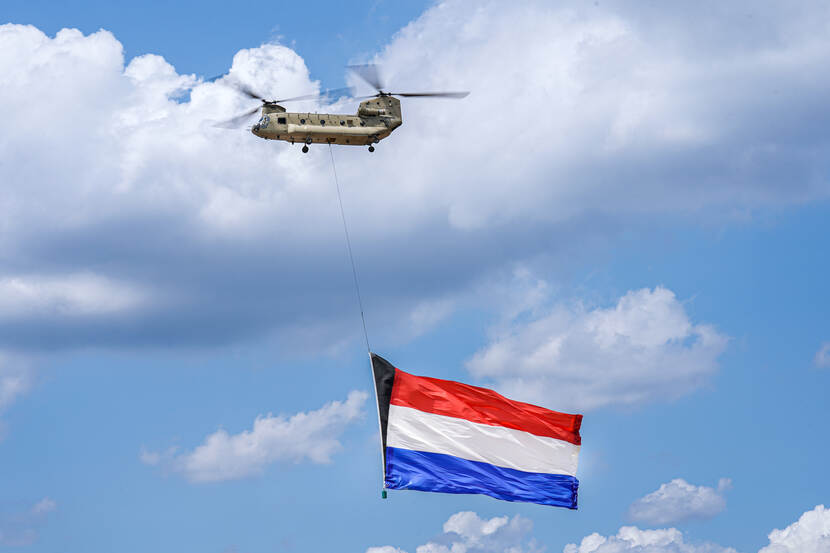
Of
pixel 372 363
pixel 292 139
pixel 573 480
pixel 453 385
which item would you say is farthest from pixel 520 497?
pixel 292 139

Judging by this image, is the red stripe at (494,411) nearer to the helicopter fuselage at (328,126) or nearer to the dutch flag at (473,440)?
the dutch flag at (473,440)

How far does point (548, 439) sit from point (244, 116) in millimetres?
54029

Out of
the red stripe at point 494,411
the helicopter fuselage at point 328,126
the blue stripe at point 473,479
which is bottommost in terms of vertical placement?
the blue stripe at point 473,479

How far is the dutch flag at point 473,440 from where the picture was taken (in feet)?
180

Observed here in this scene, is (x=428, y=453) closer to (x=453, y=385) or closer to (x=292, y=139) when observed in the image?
(x=453, y=385)

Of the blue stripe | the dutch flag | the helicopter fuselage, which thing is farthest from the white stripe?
the helicopter fuselage

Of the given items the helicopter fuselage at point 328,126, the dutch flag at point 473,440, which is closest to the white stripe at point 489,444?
the dutch flag at point 473,440

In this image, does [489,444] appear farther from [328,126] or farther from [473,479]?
[328,126]

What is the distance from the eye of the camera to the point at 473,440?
55.9m

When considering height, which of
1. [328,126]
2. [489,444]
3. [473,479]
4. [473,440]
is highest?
[328,126]

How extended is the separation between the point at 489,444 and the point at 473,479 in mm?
2020

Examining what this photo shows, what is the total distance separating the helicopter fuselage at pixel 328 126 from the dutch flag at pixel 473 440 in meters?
45.4

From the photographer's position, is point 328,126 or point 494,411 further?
point 328,126

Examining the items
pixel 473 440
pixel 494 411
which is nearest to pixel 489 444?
pixel 473 440
